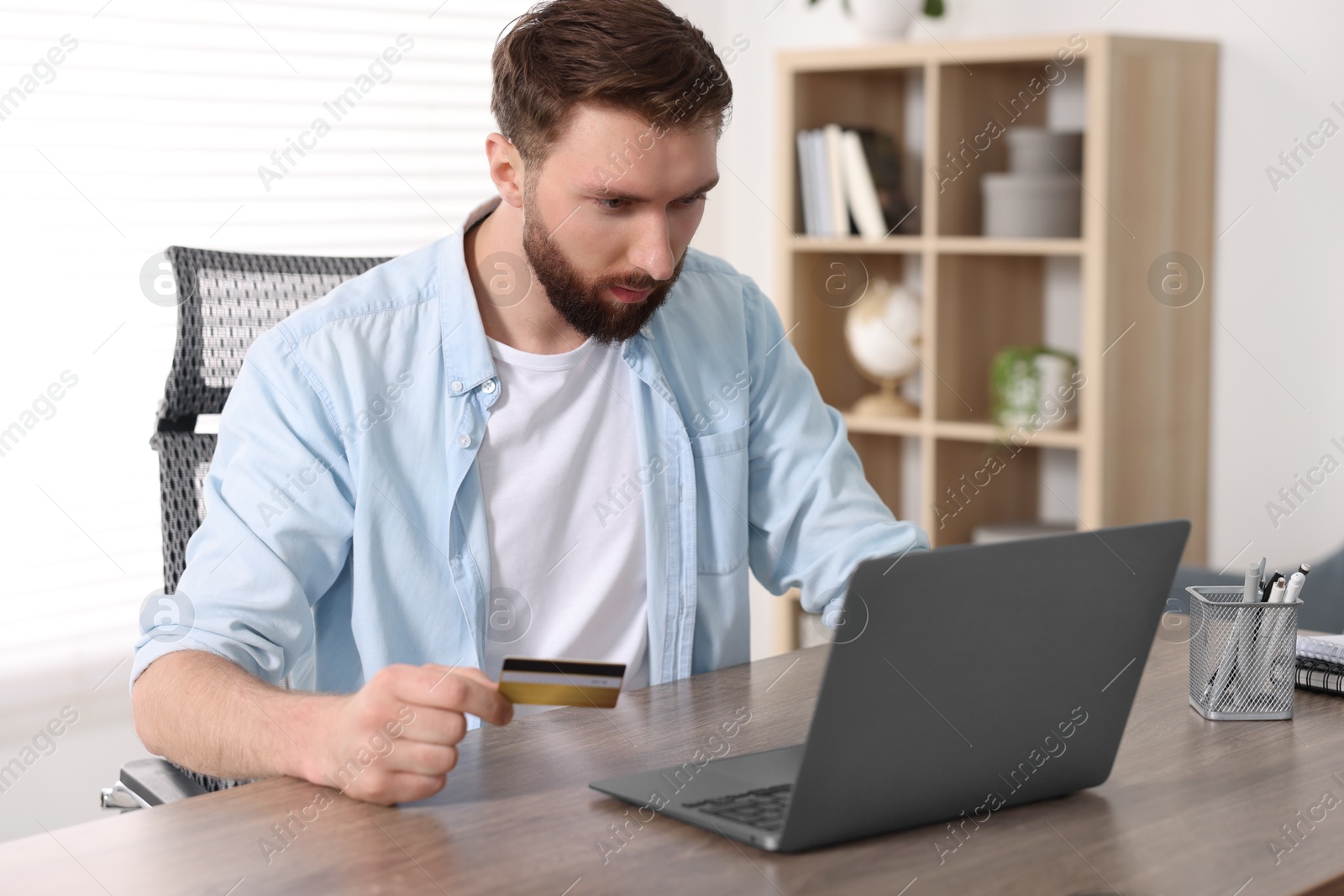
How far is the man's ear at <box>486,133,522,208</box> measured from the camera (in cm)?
153

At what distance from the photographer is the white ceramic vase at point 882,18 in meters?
3.12

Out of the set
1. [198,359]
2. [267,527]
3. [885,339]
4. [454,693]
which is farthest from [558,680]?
[885,339]

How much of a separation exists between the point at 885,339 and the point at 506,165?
1.77 metres

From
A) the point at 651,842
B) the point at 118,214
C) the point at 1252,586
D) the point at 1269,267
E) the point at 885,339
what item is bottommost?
the point at 651,842

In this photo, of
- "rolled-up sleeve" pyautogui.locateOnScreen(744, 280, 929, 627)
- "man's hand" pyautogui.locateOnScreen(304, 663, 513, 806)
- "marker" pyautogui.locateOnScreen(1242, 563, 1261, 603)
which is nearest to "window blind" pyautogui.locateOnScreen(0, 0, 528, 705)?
"rolled-up sleeve" pyautogui.locateOnScreen(744, 280, 929, 627)

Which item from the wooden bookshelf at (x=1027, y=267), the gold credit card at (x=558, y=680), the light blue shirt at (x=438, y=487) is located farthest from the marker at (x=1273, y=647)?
the wooden bookshelf at (x=1027, y=267)

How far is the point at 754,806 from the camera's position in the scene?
96cm

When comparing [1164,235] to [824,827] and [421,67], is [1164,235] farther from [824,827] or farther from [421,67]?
[824,827]

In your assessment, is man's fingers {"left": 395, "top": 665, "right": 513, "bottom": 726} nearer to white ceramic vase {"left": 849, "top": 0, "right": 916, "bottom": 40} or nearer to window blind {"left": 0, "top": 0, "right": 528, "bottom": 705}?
window blind {"left": 0, "top": 0, "right": 528, "bottom": 705}

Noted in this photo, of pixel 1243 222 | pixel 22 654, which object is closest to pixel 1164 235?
pixel 1243 222

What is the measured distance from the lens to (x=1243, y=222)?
284 cm

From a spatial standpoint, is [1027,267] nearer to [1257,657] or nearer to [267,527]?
[1257,657]

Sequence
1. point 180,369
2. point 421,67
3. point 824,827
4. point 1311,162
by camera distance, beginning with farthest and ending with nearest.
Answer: point 421,67, point 1311,162, point 180,369, point 824,827

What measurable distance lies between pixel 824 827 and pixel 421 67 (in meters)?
2.56
